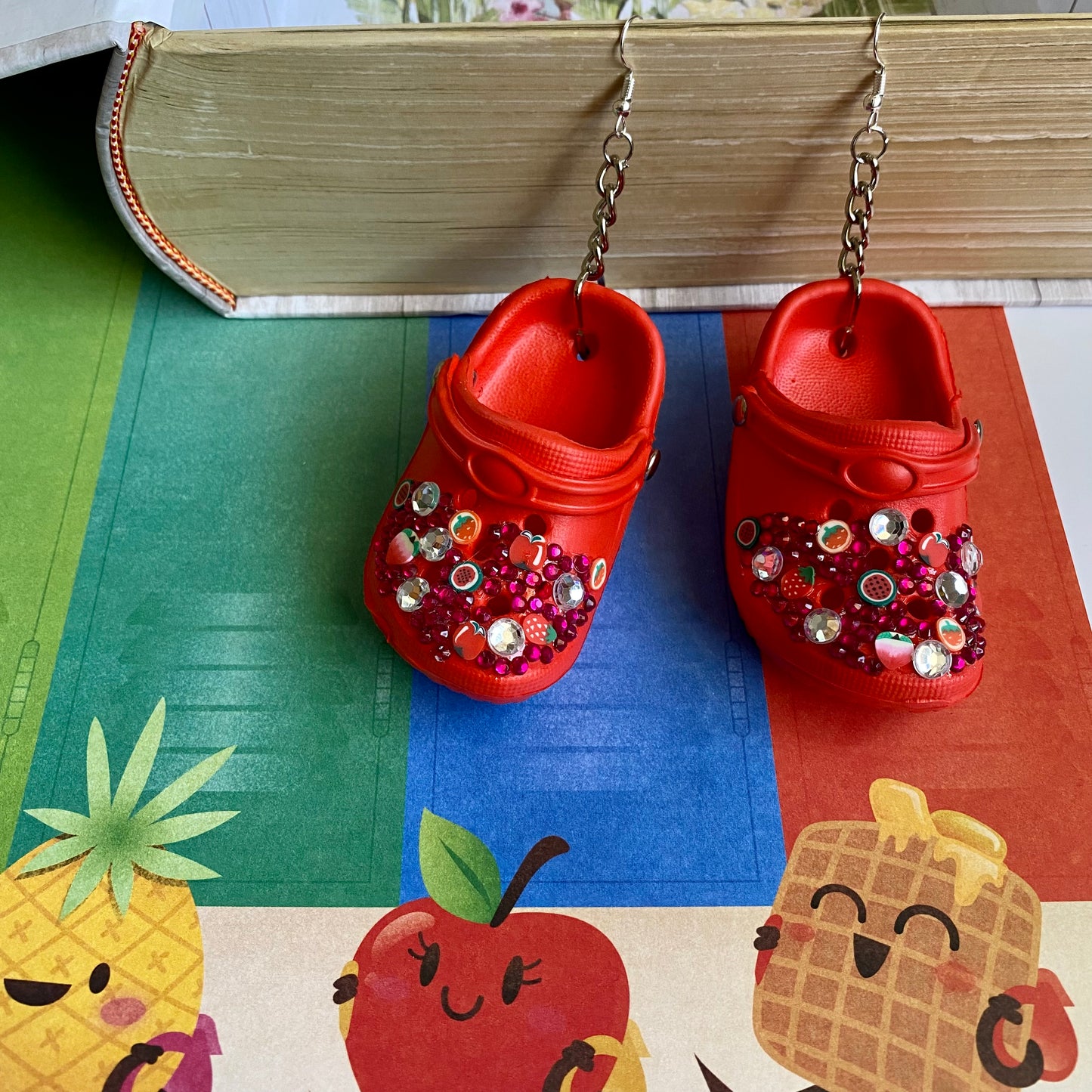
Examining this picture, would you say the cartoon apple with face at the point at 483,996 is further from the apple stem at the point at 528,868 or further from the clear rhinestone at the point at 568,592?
Result: the clear rhinestone at the point at 568,592

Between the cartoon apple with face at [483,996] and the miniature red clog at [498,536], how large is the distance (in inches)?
6.7

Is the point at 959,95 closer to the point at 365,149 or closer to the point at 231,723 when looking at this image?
the point at 365,149

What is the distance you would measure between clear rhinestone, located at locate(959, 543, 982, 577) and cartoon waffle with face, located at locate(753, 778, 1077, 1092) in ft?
0.65

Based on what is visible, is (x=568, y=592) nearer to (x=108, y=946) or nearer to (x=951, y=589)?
(x=951, y=589)

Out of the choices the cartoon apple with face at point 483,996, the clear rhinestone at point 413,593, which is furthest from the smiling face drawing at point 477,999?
the clear rhinestone at point 413,593

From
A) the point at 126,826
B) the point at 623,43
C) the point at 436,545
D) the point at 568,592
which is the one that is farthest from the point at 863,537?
the point at 126,826

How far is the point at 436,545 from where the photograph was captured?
0.80 m

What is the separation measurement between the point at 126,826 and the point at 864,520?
2.22 ft

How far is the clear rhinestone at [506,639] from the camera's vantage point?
30.5 inches

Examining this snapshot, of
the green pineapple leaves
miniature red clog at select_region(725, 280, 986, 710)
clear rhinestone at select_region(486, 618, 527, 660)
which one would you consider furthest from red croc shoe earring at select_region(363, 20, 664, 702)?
the green pineapple leaves

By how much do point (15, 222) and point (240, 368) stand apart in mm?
367

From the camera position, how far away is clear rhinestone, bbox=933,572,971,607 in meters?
0.78

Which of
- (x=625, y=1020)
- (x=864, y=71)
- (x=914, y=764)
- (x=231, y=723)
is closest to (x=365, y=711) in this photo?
(x=231, y=723)

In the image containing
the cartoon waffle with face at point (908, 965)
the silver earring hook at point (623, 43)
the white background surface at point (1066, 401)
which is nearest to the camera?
the cartoon waffle with face at point (908, 965)
